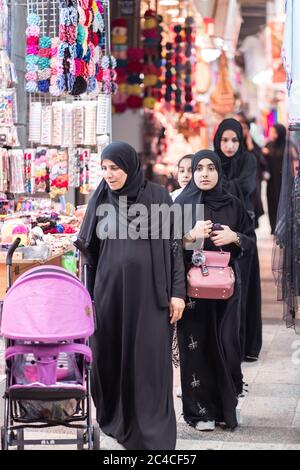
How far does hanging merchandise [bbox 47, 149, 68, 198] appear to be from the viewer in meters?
7.71

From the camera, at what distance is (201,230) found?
520 cm

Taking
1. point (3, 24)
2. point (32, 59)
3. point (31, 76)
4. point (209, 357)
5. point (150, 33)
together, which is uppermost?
point (150, 33)

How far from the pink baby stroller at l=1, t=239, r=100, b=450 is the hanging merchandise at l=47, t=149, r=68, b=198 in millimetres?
3250

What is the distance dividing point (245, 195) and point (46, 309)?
9.71ft

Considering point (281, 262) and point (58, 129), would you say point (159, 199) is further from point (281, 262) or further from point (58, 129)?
point (58, 129)

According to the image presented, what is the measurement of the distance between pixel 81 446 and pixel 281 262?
158 cm

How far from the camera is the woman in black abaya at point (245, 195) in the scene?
273 inches

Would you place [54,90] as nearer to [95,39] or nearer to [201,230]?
[95,39]

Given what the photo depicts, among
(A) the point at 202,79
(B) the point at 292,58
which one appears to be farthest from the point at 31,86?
(A) the point at 202,79

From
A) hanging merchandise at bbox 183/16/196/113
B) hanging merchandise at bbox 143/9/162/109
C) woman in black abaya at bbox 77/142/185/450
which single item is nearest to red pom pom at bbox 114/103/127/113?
hanging merchandise at bbox 143/9/162/109

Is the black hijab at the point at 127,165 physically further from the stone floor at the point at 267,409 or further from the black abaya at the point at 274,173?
the black abaya at the point at 274,173

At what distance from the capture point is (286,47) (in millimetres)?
5438

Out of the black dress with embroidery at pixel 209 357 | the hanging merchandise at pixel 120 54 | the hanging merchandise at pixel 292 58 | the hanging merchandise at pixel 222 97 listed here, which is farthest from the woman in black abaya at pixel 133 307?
the hanging merchandise at pixel 222 97

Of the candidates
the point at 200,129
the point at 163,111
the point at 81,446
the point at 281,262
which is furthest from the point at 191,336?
the point at 200,129
